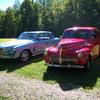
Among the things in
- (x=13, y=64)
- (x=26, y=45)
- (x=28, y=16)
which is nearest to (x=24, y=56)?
(x=26, y=45)

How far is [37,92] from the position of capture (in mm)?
8680

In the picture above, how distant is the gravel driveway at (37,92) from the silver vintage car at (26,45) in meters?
3.23

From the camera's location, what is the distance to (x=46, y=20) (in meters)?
52.1

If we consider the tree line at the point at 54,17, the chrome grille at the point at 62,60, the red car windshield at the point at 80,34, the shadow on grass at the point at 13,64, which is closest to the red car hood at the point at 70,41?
the red car windshield at the point at 80,34

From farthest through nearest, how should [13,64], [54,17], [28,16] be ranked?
[28,16]
[54,17]
[13,64]

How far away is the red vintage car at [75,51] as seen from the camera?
10.9 meters

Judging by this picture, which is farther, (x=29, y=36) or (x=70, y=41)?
(x=29, y=36)

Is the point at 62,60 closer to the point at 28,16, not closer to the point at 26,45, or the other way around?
the point at 26,45

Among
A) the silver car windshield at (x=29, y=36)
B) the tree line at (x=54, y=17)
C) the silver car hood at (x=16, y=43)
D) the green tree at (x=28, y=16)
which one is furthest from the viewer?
the green tree at (x=28, y=16)

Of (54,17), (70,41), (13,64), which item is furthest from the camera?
(54,17)

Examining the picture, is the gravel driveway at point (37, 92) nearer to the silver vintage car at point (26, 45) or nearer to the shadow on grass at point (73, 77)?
the shadow on grass at point (73, 77)

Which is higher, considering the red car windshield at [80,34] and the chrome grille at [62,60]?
the red car windshield at [80,34]

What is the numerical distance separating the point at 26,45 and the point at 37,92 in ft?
18.4

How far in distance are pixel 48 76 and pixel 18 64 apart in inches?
113
